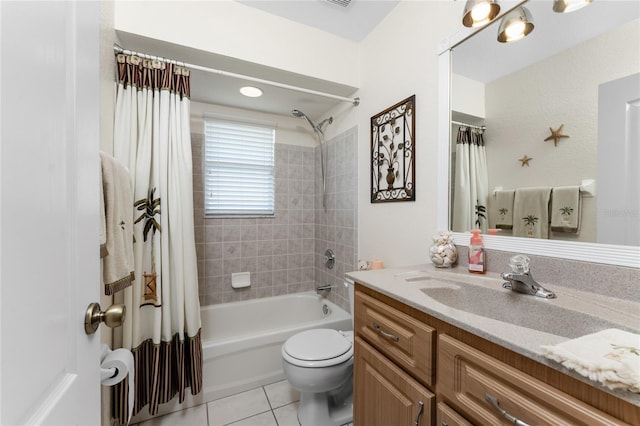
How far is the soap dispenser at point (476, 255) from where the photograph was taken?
1.12 meters

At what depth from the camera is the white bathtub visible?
169cm

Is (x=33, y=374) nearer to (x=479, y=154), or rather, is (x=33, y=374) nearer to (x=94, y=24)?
(x=94, y=24)

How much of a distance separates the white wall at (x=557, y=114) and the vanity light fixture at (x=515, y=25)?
15cm

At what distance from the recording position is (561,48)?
93 centimetres

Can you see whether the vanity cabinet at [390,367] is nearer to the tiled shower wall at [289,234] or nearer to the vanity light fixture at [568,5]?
the tiled shower wall at [289,234]

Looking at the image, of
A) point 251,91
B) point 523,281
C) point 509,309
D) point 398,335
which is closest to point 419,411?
point 398,335

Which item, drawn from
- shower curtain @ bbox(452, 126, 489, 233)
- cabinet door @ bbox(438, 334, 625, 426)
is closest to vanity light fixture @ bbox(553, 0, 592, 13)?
shower curtain @ bbox(452, 126, 489, 233)

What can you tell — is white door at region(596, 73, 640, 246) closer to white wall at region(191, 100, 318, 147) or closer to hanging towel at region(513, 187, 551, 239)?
hanging towel at region(513, 187, 551, 239)

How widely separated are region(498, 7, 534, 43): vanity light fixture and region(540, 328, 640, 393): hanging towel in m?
Result: 1.10

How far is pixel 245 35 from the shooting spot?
5.38ft

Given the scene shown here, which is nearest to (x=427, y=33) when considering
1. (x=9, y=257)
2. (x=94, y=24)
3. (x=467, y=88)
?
(x=467, y=88)

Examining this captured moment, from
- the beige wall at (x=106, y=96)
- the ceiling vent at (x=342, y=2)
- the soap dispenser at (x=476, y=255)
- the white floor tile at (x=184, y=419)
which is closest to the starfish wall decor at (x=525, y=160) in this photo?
the soap dispenser at (x=476, y=255)

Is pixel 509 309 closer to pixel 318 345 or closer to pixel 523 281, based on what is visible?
pixel 523 281

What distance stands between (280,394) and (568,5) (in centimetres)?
241
